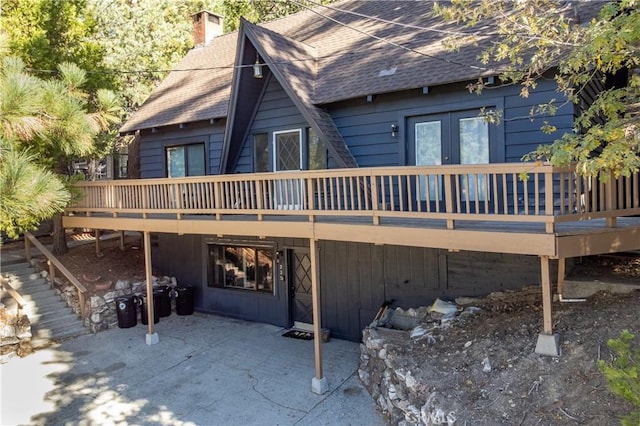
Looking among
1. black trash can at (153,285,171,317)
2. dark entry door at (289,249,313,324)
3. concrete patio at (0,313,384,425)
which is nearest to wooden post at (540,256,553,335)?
concrete patio at (0,313,384,425)

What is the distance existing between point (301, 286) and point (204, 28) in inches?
419

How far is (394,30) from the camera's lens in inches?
372

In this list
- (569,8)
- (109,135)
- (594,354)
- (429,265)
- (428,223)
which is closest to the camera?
(594,354)

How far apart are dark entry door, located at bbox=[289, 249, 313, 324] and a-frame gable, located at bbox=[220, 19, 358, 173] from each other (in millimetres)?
2629

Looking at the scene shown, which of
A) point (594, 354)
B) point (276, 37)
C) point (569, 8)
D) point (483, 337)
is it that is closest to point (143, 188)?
point (276, 37)

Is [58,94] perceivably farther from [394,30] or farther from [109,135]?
[394,30]

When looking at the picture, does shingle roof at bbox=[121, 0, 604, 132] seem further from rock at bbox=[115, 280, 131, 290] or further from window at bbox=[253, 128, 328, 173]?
rock at bbox=[115, 280, 131, 290]

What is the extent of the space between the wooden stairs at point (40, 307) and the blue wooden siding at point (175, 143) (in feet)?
13.0

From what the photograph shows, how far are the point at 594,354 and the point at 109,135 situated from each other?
1139 cm

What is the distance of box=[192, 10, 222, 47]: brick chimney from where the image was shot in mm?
14836

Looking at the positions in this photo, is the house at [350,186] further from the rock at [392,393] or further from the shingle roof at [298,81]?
the rock at [392,393]

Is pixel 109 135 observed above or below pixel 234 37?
below

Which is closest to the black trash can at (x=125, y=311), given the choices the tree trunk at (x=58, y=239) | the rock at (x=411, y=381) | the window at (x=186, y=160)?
the tree trunk at (x=58, y=239)

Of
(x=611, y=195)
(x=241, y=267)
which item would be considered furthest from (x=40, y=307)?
(x=611, y=195)
